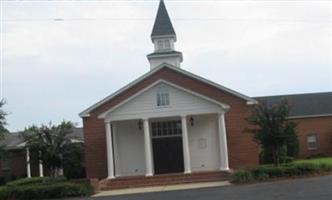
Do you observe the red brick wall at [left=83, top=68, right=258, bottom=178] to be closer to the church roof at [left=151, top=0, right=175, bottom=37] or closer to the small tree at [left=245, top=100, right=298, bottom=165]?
the small tree at [left=245, top=100, right=298, bottom=165]

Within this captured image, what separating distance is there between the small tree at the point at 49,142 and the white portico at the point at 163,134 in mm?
3690

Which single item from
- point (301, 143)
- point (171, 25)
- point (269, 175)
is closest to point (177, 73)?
point (171, 25)

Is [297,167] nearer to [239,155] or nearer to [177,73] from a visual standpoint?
[239,155]

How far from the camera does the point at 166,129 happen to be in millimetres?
36344

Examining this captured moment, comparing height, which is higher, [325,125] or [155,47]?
[155,47]

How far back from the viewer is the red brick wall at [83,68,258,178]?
3578cm

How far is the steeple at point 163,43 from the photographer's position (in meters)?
44.5

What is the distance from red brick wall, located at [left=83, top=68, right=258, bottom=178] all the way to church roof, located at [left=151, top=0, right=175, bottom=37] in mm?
9465

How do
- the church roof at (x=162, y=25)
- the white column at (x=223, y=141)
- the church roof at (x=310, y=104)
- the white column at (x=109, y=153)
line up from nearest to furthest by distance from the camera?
the white column at (x=223, y=141) < the white column at (x=109, y=153) < the church roof at (x=162, y=25) < the church roof at (x=310, y=104)

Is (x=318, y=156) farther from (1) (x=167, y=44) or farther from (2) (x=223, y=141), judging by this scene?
(2) (x=223, y=141)

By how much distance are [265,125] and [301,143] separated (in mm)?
26444

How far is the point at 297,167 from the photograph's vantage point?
28.0m

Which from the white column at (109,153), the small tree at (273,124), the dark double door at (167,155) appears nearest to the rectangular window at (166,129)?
the dark double door at (167,155)

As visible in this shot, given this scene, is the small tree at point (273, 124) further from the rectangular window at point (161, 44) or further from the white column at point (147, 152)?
the rectangular window at point (161, 44)
